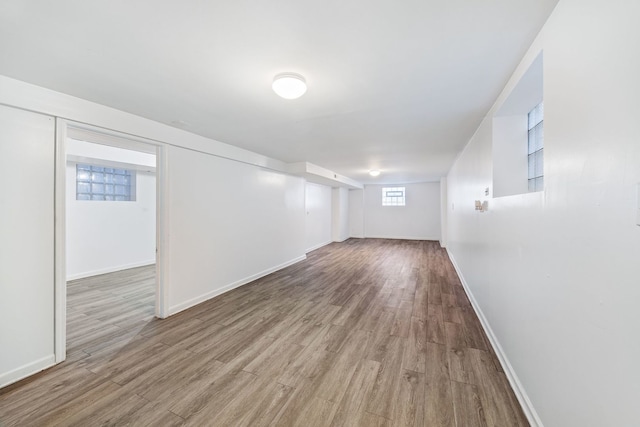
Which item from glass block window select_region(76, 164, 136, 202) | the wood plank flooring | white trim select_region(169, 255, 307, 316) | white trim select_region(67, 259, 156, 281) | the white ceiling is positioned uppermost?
the white ceiling

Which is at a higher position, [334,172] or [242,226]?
[334,172]

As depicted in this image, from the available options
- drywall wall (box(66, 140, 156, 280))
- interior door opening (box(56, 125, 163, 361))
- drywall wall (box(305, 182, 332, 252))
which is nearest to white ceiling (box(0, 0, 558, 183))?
interior door opening (box(56, 125, 163, 361))

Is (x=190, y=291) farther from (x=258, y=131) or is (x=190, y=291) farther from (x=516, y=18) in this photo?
(x=516, y=18)

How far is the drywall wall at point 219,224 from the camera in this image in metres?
3.09

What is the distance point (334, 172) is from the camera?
21.9 feet

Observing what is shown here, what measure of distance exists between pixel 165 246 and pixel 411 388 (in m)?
2.98

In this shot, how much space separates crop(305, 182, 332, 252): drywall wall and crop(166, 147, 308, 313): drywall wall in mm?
2065

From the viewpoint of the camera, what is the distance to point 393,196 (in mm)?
9742

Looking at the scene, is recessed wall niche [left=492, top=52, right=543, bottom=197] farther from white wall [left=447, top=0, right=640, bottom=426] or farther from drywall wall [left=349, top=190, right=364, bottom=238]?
drywall wall [left=349, top=190, right=364, bottom=238]

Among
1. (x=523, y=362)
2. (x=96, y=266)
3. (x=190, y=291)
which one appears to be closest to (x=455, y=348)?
(x=523, y=362)

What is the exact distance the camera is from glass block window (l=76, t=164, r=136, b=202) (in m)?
4.53

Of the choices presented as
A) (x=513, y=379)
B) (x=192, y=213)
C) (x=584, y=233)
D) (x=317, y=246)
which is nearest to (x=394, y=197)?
(x=317, y=246)

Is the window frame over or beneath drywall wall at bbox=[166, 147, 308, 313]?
over

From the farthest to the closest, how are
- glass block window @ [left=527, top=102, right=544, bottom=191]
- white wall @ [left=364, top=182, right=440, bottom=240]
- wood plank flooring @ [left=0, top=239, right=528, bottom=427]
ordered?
white wall @ [left=364, top=182, right=440, bottom=240] → glass block window @ [left=527, top=102, right=544, bottom=191] → wood plank flooring @ [left=0, top=239, right=528, bottom=427]
